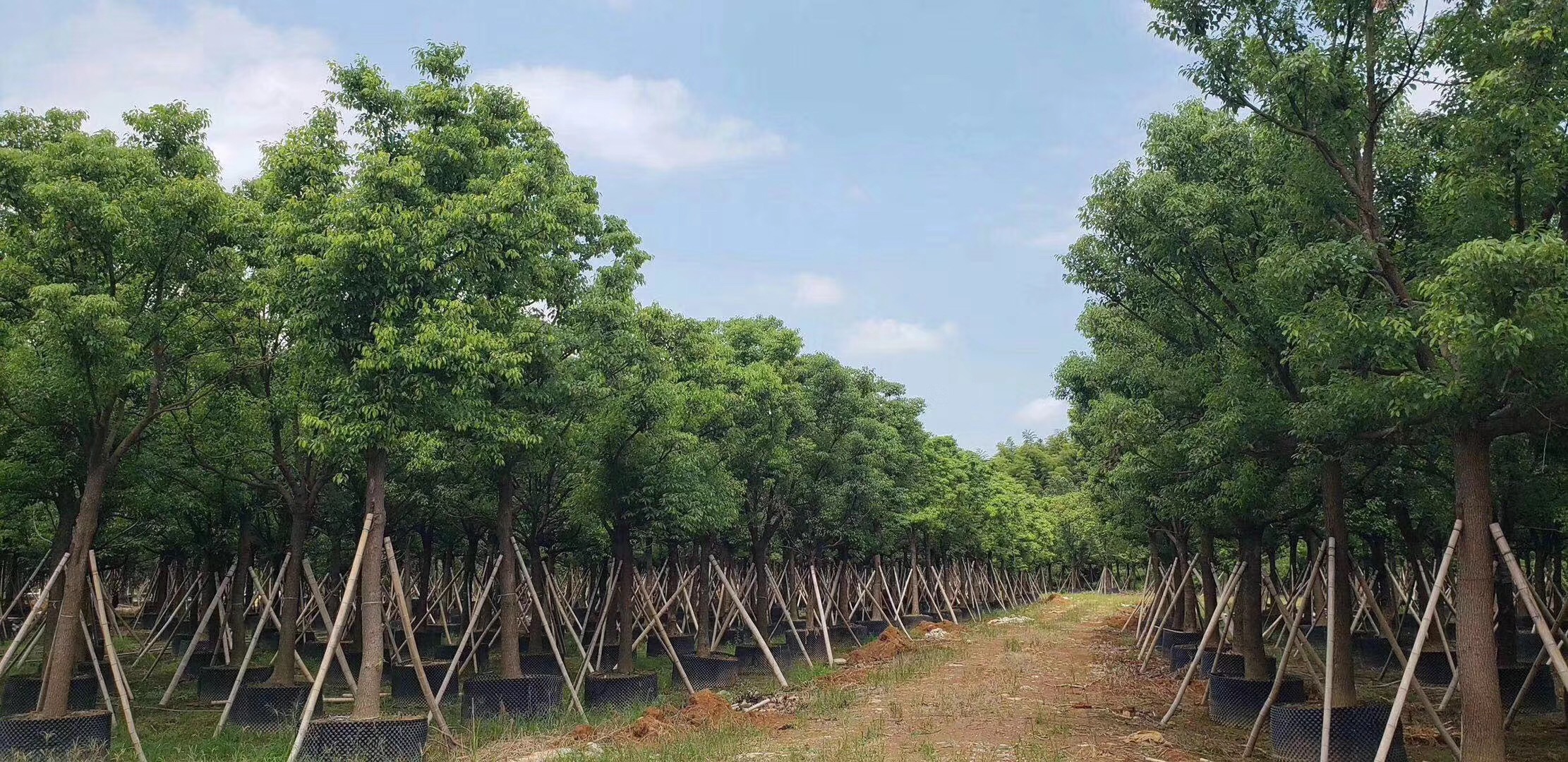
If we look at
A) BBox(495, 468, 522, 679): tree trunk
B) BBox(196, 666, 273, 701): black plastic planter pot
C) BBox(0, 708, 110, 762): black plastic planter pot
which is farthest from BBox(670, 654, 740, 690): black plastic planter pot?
BBox(0, 708, 110, 762): black plastic planter pot

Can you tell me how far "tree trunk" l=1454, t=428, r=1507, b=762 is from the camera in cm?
988

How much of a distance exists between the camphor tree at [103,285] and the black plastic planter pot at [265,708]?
2.36 metres

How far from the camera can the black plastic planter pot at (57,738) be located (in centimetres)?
1200

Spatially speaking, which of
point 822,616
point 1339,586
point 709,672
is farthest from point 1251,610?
point 822,616

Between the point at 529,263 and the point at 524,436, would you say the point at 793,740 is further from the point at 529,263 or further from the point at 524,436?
the point at 529,263

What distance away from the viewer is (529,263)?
1504 centimetres

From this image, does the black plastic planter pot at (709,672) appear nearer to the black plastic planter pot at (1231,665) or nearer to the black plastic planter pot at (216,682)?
the black plastic planter pot at (216,682)

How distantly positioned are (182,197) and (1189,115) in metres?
13.8

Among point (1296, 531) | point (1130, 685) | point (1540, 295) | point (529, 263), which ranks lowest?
point (1130, 685)

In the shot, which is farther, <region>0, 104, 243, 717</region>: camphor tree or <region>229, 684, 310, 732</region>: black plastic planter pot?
<region>229, 684, 310, 732</region>: black plastic planter pot

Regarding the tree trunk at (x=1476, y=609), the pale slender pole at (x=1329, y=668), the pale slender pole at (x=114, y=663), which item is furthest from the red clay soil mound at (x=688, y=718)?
the tree trunk at (x=1476, y=609)

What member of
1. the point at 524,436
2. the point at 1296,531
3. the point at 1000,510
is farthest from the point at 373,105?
the point at 1000,510

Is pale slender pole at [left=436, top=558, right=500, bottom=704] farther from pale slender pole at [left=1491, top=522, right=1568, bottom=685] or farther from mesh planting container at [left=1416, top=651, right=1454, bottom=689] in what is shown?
mesh planting container at [left=1416, top=651, right=1454, bottom=689]

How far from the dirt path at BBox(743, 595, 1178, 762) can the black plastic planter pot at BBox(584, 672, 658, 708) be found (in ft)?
8.85
